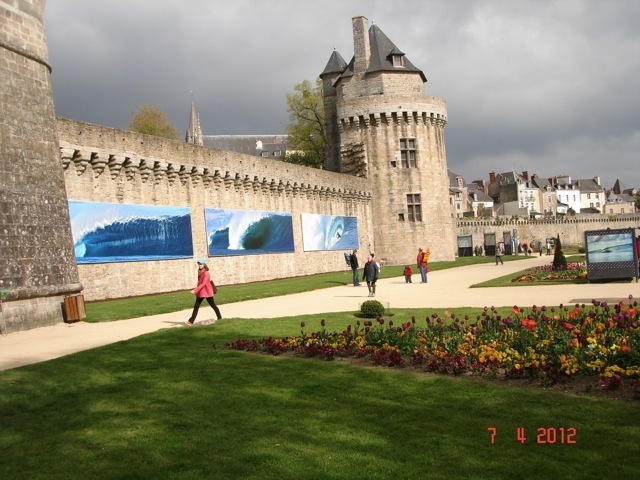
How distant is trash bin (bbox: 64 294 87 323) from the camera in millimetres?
15781

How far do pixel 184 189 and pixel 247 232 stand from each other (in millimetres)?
4857

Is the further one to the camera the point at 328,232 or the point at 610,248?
the point at 328,232

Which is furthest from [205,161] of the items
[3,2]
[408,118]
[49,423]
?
[49,423]

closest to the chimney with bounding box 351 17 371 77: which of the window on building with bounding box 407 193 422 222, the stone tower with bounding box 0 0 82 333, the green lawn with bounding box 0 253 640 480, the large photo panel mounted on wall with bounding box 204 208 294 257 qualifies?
the window on building with bounding box 407 193 422 222

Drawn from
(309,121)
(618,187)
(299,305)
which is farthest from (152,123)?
(618,187)

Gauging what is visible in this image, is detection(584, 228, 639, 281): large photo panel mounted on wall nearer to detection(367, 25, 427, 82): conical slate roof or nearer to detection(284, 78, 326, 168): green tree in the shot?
detection(367, 25, 427, 82): conical slate roof

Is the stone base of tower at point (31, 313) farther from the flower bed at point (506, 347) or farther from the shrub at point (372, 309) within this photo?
the shrub at point (372, 309)

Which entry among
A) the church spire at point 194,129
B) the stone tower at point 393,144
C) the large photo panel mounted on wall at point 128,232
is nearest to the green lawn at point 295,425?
the large photo panel mounted on wall at point 128,232

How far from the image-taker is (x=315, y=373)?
8.71 m

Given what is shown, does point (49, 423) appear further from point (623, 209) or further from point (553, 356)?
point (623, 209)

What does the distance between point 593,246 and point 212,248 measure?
1567 centimetres

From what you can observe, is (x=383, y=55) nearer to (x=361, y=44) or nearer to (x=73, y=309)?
(x=361, y=44)

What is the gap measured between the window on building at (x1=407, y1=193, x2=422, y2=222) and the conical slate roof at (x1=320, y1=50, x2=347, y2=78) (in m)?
12.5

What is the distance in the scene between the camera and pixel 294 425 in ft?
21.0
